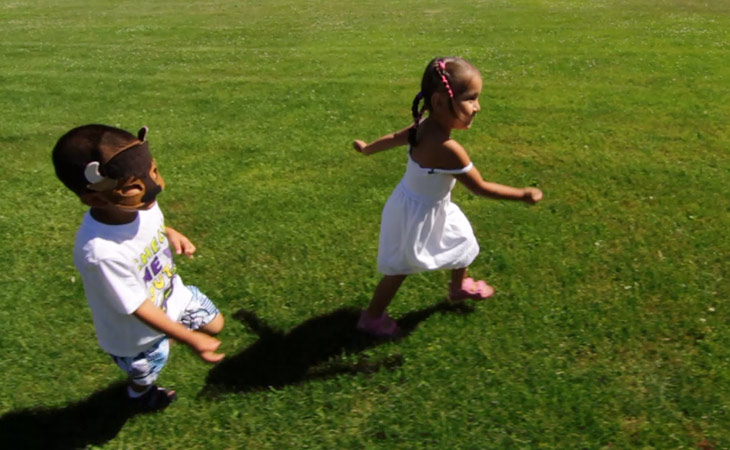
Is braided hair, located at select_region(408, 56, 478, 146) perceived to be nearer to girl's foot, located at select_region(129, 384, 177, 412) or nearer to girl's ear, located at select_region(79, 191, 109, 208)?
girl's ear, located at select_region(79, 191, 109, 208)

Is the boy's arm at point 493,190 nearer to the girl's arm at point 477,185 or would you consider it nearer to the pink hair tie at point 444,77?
the girl's arm at point 477,185

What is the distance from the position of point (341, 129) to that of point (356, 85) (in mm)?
1832

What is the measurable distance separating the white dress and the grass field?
58cm

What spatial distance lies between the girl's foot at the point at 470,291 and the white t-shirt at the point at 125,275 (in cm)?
187

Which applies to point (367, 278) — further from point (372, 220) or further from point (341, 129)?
point (341, 129)

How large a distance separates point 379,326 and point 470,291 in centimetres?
69

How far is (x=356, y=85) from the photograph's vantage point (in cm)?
913

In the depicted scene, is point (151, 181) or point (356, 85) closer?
point (151, 181)

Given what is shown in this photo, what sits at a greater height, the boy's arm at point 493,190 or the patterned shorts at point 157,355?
the boy's arm at point 493,190

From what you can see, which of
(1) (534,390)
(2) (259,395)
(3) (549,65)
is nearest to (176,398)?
(2) (259,395)

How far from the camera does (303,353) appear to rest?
4133mm

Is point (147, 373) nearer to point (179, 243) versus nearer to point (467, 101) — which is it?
point (179, 243)

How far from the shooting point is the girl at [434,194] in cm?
341

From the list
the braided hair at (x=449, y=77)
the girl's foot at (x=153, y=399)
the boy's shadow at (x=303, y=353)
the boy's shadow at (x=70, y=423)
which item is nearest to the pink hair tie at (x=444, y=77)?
the braided hair at (x=449, y=77)
